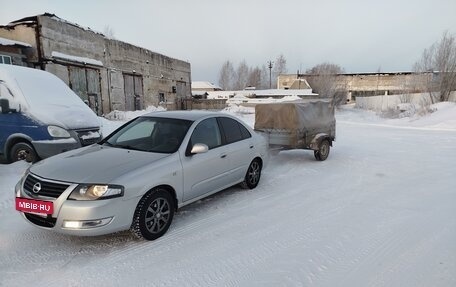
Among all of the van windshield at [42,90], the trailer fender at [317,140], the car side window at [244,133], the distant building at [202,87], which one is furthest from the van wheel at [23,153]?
the distant building at [202,87]

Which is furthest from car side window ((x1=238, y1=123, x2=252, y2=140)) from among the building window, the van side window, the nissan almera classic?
the building window

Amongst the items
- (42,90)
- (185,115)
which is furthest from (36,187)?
(42,90)

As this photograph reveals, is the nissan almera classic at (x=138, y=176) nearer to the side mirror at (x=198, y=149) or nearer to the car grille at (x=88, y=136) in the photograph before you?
the side mirror at (x=198, y=149)

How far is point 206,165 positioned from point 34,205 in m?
2.20

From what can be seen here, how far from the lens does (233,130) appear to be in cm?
570

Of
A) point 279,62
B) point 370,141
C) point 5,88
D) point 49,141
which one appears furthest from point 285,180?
point 279,62

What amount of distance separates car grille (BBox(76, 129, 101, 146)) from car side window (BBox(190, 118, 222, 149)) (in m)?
3.24

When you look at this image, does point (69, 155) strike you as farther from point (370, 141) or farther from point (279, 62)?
point (279, 62)

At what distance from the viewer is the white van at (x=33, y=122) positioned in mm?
6391

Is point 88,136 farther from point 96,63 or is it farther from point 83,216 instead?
point 96,63

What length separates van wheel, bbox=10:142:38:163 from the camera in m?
6.47

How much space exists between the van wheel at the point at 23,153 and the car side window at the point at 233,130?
393cm

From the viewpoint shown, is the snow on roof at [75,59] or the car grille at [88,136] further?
the snow on roof at [75,59]

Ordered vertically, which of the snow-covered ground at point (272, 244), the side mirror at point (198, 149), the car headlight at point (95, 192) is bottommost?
the snow-covered ground at point (272, 244)
